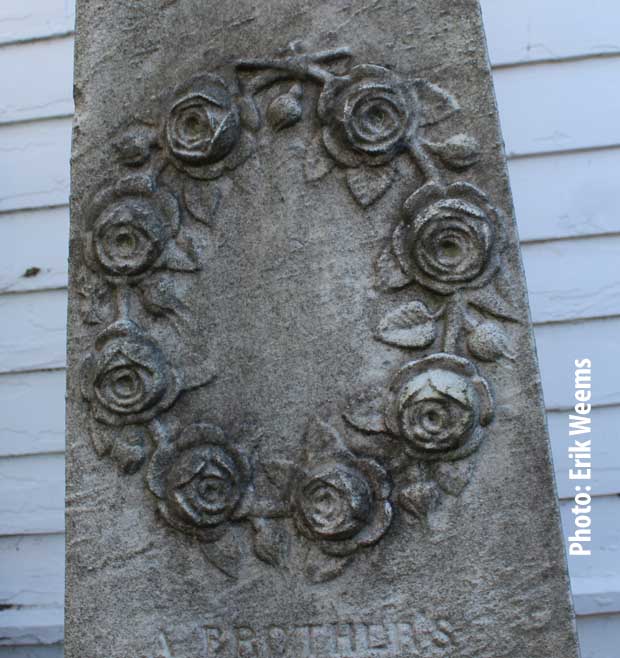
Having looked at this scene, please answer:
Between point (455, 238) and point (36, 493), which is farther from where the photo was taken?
point (36, 493)

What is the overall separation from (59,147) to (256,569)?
160 centimetres

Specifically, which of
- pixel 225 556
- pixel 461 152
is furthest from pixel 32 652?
pixel 461 152

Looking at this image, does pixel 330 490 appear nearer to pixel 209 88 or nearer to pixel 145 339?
pixel 145 339

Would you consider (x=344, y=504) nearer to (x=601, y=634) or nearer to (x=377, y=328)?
(x=377, y=328)

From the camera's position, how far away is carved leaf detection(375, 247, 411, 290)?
4.89 feet

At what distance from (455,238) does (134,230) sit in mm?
519

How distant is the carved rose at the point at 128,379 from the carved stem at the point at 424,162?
511 millimetres

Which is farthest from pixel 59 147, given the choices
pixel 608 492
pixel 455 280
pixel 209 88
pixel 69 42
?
pixel 608 492

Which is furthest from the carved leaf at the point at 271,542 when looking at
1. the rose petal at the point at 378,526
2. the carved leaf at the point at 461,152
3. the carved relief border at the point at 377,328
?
the carved leaf at the point at 461,152

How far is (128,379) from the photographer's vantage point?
1.54 metres

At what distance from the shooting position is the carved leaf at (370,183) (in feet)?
4.95

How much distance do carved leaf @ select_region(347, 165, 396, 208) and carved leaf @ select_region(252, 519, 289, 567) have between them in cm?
53

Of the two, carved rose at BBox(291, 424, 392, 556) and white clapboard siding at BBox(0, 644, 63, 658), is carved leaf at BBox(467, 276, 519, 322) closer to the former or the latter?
carved rose at BBox(291, 424, 392, 556)

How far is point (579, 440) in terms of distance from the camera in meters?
2.45
